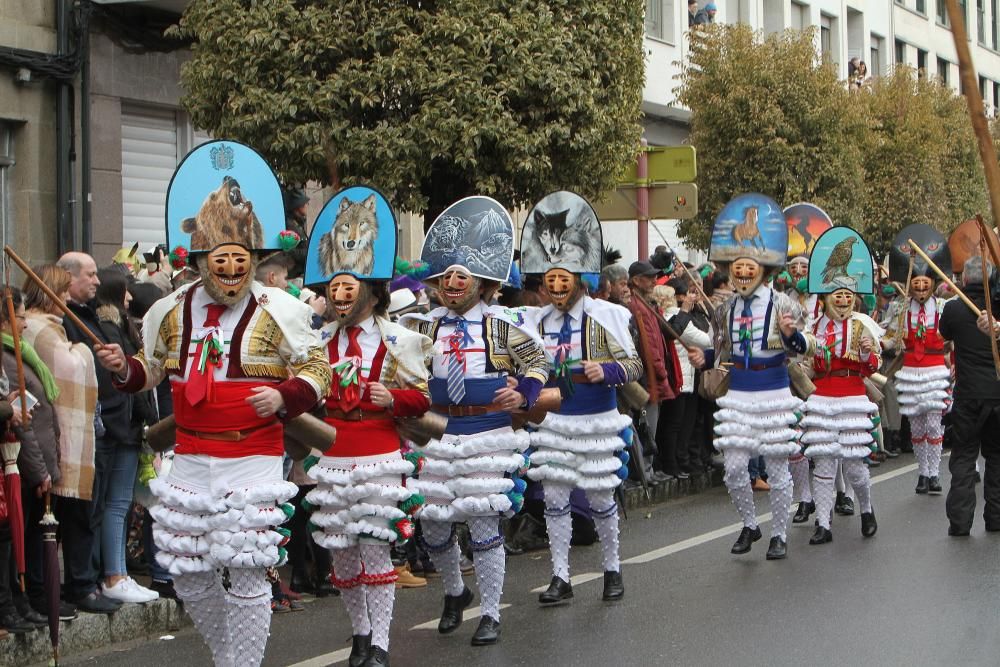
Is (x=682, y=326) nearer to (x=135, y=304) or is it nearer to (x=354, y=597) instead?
(x=135, y=304)

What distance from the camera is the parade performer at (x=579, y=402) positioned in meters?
9.10

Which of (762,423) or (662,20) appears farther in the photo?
(662,20)

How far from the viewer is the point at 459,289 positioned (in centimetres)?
814

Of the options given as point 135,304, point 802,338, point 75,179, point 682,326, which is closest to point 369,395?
point 135,304

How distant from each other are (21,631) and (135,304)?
251 cm

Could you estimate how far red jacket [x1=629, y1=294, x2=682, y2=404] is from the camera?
13.2 meters

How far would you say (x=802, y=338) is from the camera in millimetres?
10562

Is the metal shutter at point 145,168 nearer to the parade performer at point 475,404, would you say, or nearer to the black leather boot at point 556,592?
the black leather boot at point 556,592

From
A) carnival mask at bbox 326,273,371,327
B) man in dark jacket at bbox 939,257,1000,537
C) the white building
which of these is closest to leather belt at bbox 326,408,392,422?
carnival mask at bbox 326,273,371,327

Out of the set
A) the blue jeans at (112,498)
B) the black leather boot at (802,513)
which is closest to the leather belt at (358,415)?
the blue jeans at (112,498)

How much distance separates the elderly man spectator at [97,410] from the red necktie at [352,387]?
1692mm

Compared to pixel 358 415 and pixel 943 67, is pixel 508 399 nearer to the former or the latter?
pixel 358 415

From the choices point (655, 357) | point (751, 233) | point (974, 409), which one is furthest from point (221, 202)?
point (655, 357)

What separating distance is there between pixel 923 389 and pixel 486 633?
310 inches
